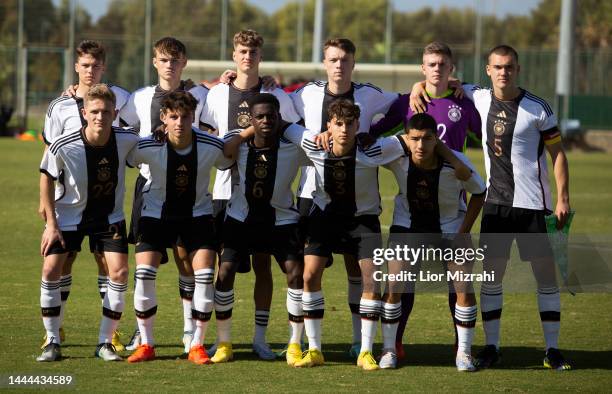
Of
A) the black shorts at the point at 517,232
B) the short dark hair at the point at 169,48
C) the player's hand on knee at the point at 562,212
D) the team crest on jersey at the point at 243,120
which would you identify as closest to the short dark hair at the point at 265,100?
the team crest on jersey at the point at 243,120

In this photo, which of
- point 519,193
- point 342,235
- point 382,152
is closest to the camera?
point 382,152

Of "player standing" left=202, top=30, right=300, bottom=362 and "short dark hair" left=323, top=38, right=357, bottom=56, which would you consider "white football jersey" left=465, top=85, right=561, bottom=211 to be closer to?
"short dark hair" left=323, top=38, right=357, bottom=56

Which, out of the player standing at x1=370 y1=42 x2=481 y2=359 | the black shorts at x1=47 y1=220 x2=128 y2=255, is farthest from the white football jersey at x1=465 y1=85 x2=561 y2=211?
the black shorts at x1=47 y1=220 x2=128 y2=255

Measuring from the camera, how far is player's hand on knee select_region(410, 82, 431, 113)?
7759 millimetres

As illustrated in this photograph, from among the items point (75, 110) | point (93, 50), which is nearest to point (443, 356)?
point (75, 110)

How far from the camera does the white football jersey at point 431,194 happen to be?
726cm

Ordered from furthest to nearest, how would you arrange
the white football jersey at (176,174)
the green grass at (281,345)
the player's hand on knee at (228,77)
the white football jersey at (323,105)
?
1. the player's hand on knee at (228,77)
2. the white football jersey at (323,105)
3. the white football jersey at (176,174)
4. the green grass at (281,345)

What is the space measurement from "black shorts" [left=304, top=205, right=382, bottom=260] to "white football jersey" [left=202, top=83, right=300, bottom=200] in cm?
87

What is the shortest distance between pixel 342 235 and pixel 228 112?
1.38 m

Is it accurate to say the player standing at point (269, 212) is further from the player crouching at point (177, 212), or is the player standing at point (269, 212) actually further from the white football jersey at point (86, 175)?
the white football jersey at point (86, 175)

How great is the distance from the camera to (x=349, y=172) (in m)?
7.29

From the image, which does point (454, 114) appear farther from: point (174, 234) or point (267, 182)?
point (174, 234)

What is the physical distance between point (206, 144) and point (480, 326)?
2961 millimetres

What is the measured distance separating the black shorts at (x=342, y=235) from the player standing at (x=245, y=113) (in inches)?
17.3
